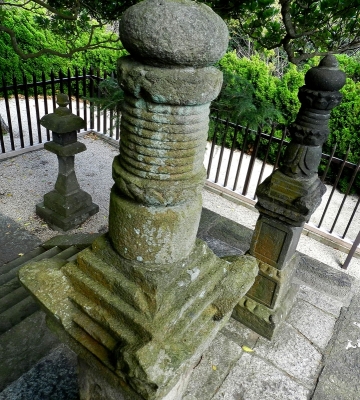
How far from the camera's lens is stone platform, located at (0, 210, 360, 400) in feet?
8.50

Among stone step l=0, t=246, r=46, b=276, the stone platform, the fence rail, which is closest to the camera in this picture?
the stone platform

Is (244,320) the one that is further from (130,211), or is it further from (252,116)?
(252,116)

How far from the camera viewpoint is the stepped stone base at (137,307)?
1.51 meters

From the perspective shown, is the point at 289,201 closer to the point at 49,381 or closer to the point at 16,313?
the point at 49,381

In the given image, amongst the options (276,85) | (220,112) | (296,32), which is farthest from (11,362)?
(276,85)

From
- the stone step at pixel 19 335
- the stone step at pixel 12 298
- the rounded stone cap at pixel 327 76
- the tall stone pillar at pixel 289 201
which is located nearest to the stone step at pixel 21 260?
the stone step at pixel 19 335

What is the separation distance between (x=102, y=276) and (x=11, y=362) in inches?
64.4

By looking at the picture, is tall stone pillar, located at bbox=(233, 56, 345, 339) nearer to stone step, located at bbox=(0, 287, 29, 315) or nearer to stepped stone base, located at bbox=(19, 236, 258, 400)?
stepped stone base, located at bbox=(19, 236, 258, 400)

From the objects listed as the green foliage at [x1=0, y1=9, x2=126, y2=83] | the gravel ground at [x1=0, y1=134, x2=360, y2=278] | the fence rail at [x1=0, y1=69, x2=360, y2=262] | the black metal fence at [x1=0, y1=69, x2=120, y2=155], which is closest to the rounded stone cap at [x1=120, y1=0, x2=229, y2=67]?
the fence rail at [x1=0, y1=69, x2=360, y2=262]

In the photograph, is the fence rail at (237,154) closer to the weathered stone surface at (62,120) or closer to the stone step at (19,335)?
the weathered stone surface at (62,120)

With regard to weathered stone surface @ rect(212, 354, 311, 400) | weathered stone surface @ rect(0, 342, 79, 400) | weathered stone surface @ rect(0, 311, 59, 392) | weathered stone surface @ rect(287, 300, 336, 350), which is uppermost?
weathered stone surface @ rect(0, 342, 79, 400)

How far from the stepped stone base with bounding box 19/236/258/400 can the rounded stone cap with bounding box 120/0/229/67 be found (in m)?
0.95

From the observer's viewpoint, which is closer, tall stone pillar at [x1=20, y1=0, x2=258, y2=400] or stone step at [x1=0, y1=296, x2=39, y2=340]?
tall stone pillar at [x1=20, y1=0, x2=258, y2=400]

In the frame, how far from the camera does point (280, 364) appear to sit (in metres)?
3.17
